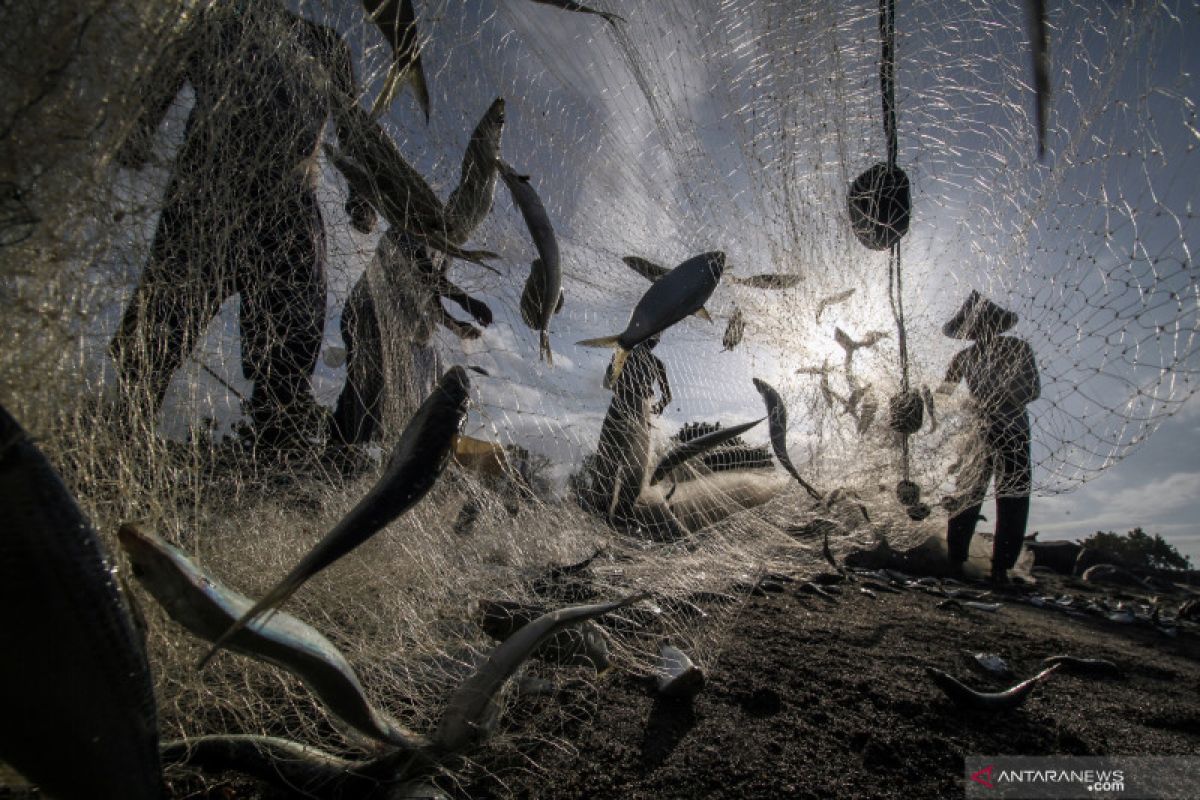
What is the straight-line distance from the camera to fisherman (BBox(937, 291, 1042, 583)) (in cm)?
277

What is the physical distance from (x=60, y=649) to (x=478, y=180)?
1.30 metres

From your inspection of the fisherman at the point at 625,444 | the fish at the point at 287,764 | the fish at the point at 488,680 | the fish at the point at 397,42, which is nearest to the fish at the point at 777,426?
the fisherman at the point at 625,444

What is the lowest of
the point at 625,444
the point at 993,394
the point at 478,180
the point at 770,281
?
the point at 625,444

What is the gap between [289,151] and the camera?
129 centimetres

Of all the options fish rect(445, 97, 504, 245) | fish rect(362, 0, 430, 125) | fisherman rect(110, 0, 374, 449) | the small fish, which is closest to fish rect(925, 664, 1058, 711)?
the small fish

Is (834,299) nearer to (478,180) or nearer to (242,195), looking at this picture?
(478,180)

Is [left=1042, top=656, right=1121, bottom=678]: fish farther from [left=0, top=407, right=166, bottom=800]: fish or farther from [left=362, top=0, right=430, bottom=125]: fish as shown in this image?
[left=362, top=0, right=430, bottom=125]: fish

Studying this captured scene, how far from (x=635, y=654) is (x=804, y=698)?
48cm

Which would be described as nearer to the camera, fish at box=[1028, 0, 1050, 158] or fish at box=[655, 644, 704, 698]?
fish at box=[655, 644, 704, 698]

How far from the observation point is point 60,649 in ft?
1.58

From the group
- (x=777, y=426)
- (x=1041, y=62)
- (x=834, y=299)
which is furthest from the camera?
(x=834, y=299)

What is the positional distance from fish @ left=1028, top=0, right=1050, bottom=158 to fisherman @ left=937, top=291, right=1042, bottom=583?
994mm

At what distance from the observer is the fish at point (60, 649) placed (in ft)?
1.53

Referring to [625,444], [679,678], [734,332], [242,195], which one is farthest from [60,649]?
[734,332]
